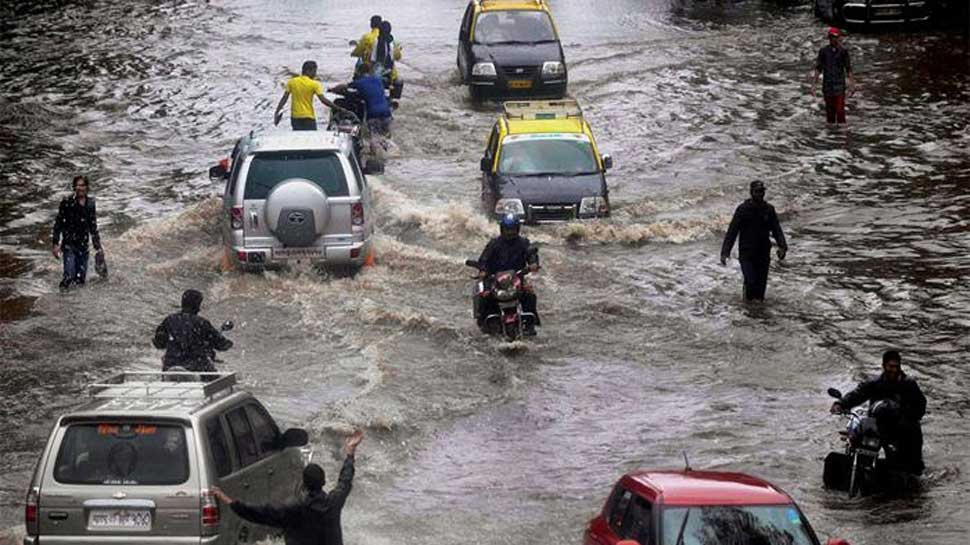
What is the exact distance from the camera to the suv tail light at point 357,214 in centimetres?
2088

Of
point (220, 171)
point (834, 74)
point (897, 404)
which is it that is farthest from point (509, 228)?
point (834, 74)

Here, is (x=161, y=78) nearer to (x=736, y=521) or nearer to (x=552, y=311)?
(x=552, y=311)

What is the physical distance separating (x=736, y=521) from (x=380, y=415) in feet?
22.1

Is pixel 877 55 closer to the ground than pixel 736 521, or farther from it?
closer to the ground

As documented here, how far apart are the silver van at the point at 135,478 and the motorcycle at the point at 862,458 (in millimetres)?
5037

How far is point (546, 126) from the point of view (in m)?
26.0

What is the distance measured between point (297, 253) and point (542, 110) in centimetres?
703

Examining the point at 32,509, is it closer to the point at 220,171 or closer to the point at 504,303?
the point at 504,303

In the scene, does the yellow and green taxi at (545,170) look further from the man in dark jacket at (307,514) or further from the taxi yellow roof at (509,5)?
the man in dark jacket at (307,514)

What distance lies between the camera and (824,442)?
16.0 metres

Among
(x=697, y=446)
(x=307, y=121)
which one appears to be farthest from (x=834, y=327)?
(x=307, y=121)

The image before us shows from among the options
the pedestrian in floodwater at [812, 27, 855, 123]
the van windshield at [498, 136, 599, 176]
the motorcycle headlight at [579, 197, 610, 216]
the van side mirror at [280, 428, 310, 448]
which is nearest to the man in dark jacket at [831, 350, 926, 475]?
the van side mirror at [280, 428, 310, 448]

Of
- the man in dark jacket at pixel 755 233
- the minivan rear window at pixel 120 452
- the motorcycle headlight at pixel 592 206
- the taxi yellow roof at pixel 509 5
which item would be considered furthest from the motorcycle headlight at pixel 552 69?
the minivan rear window at pixel 120 452

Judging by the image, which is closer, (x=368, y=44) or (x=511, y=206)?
(x=511, y=206)
